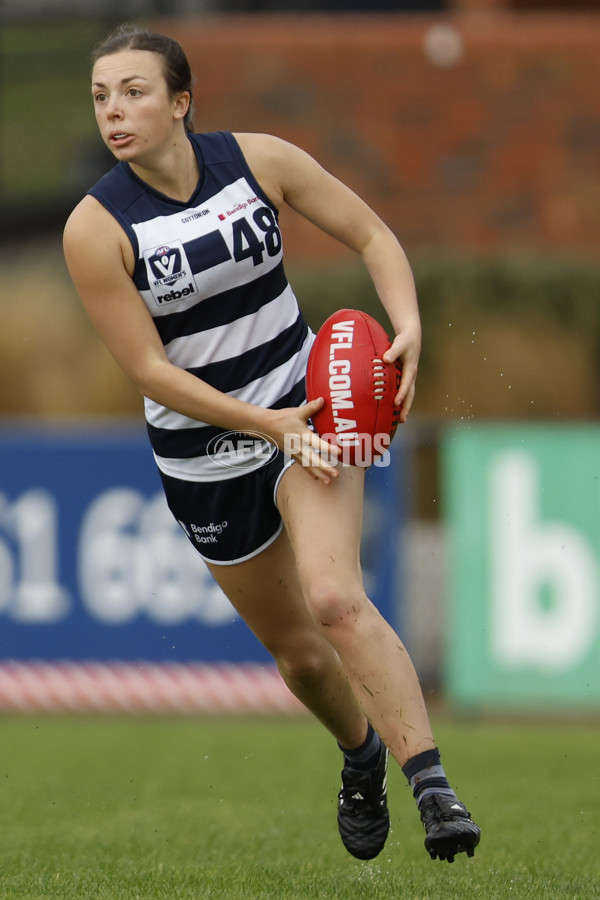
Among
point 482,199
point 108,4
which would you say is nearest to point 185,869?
point 482,199

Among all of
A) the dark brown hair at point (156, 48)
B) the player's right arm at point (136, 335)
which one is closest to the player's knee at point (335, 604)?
the player's right arm at point (136, 335)

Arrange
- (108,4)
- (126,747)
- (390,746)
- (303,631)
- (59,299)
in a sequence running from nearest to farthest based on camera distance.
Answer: (390,746) → (303,631) → (126,747) → (59,299) → (108,4)

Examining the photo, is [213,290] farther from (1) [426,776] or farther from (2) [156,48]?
(1) [426,776]

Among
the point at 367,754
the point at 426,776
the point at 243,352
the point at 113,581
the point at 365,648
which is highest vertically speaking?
the point at 243,352

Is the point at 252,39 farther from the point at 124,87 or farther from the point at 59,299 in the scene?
the point at 124,87

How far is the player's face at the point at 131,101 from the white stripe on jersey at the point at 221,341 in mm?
532

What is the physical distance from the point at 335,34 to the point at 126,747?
10.0 metres

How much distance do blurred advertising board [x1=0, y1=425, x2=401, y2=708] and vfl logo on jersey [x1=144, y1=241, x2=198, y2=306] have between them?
191 inches

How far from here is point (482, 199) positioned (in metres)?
16.3

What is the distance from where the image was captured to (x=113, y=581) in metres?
9.16

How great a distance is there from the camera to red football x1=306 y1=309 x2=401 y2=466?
13.8ft

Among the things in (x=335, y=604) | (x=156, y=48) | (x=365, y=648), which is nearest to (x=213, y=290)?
(x=156, y=48)

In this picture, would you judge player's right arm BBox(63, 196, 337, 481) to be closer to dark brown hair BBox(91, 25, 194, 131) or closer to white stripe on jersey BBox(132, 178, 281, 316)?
white stripe on jersey BBox(132, 178, 281, 316)

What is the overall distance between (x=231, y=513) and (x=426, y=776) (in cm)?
99
